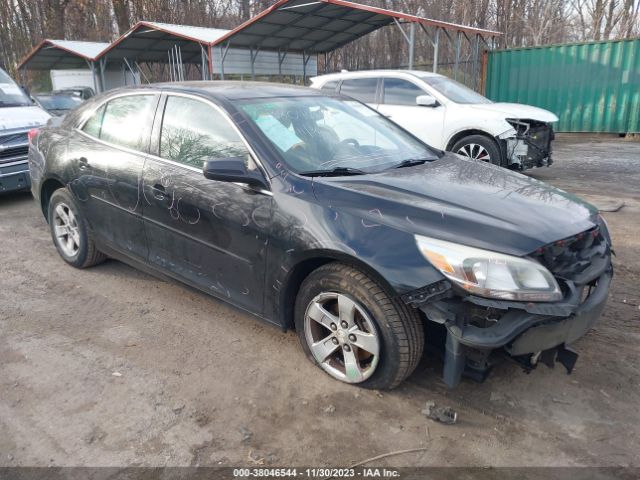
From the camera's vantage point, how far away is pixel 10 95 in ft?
25.9

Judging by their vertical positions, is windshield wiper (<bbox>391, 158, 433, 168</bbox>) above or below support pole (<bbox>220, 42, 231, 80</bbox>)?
below

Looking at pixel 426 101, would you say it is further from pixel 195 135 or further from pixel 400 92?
pixel 195 135

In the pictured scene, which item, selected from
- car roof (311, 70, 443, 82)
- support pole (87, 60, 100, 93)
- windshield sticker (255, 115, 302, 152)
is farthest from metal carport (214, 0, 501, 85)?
windshield sticker (255, 115, 302, 152)

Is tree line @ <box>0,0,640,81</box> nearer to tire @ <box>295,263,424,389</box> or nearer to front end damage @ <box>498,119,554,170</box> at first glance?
front end damage @ <box>498,119,554,170</box>

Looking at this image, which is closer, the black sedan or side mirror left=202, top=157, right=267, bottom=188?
the black sedan

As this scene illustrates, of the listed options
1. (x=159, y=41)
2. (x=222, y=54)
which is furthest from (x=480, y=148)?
(x=159, y=41)

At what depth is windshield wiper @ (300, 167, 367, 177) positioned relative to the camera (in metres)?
3.05

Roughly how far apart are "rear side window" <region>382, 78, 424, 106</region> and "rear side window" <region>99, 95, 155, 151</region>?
5.56 m

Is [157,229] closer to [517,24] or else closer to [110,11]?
[517,24]

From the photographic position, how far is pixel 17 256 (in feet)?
16.8

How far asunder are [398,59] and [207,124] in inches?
915

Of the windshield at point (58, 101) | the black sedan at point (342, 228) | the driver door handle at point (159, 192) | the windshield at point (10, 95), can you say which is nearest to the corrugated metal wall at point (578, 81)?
the black sedan at point (342, 228)

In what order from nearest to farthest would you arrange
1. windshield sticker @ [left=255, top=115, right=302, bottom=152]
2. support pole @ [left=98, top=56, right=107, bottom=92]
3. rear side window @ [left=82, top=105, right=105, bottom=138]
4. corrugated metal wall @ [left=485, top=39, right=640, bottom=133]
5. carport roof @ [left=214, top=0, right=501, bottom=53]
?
windshield sticker @ [left=255, top=115, right=302, bottom=152] → rear side window @ [left=82, top=105, right=105, bottom=138] → carport roof @ [left=214, top=0, right=501, bottom=53] → corrugated metal wall @ [left=485, top=39, right=640, bottom=133] → support pole @ [left=98, top=56, right=107, bottom=92]

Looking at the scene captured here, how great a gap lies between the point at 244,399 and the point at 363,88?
7.20 meters
